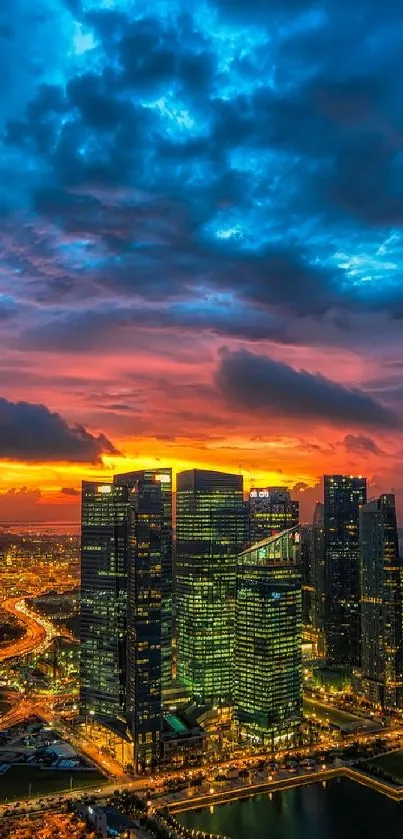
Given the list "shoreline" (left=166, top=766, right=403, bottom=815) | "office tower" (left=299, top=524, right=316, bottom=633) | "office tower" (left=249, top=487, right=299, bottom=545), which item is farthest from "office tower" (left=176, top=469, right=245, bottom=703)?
"office tower" (left=299, top=524, right=316, bottom=633)

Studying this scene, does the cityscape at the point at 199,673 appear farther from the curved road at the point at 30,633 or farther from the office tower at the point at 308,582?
the office tower at the point at 308,582

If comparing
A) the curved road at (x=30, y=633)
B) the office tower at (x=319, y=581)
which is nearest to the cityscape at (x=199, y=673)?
the office tower at (x=319, y=581)

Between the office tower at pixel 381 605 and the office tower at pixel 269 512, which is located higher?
the office tower at pixel 269 512

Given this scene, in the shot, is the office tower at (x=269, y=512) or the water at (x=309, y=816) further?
the office tower at (x=269, y=512)

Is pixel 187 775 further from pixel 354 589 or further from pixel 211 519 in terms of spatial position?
pixel 354 589

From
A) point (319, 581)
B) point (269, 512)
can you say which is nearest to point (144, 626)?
point (269, 512)

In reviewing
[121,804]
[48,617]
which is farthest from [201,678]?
[48,617]

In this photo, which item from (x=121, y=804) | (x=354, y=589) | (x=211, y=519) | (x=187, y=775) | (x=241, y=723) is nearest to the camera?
(x=121, y=804)
